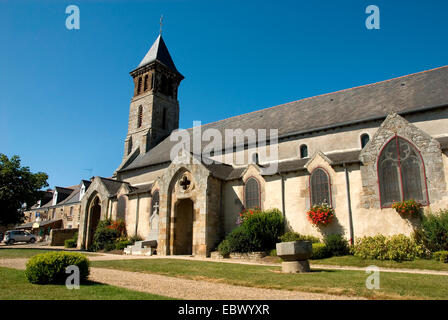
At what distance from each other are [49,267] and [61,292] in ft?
4.49

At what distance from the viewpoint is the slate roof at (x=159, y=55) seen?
3778cm

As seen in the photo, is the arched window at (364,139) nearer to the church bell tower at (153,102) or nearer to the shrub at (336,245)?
the shrub at (336,245)

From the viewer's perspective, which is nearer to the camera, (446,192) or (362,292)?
(362,292)

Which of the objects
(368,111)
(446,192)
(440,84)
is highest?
(440,84)

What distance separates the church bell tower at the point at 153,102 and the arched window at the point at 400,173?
78.7 ft

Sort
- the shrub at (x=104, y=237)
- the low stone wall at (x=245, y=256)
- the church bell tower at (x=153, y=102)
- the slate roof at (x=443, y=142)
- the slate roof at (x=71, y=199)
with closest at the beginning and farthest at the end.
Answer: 1. the slate roof at (x=443, y=142)
2. the low stone wall at (x=245, y=256)
3. the shrub at (x=104, y=237)
4. the church bell tower at (x=153, y=102)
5. the slate roof at (x=71, y=199)

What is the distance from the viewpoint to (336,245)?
638 inches

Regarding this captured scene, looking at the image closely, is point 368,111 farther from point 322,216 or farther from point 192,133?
point 192,133

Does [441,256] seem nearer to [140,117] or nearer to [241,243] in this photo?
[241,243]

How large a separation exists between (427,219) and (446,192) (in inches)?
60.5

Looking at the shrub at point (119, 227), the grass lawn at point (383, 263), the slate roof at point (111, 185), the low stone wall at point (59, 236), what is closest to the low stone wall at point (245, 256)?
the grass lawn at point (383, 263)

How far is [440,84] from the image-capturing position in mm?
19641

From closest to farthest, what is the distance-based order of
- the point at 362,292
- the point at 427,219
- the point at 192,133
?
the point at 362,292
the point at 427,219
the point at 192,133
